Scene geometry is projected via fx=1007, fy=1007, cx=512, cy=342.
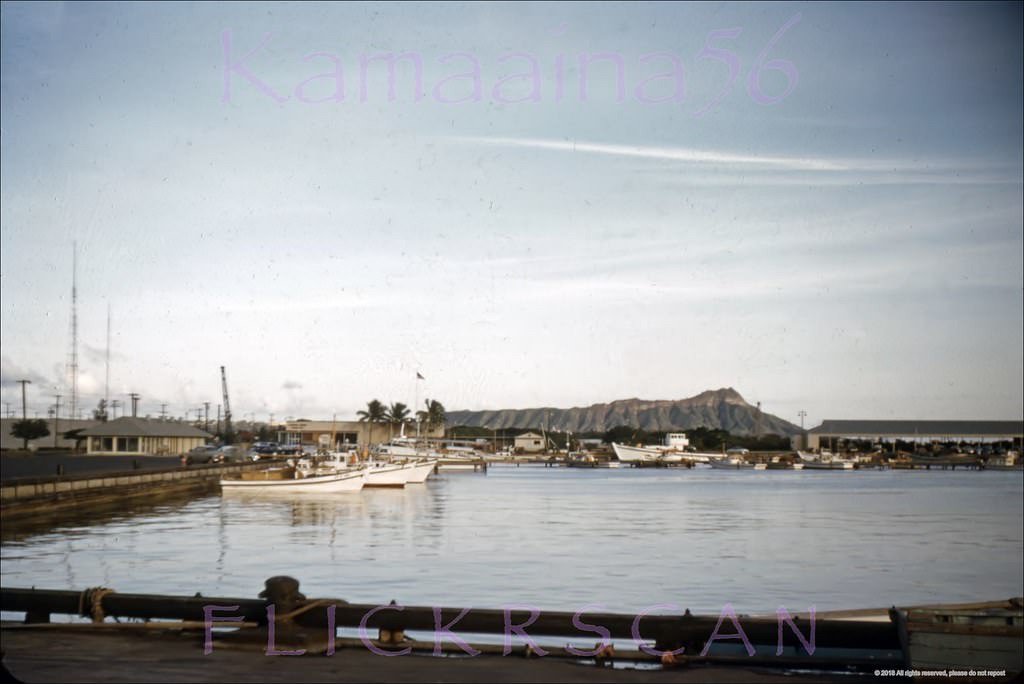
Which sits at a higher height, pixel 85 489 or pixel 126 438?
pixel 126 438

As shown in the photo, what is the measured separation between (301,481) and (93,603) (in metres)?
71.8

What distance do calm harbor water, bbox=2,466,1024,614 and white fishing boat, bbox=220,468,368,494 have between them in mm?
6257

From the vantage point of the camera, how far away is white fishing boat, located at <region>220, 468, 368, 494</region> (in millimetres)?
77500

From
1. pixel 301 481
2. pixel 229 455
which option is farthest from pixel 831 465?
pixel 301 481

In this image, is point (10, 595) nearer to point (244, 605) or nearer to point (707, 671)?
point (244, 605)

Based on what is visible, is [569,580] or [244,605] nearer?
[244,605]

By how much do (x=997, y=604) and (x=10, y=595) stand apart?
12.0 meters

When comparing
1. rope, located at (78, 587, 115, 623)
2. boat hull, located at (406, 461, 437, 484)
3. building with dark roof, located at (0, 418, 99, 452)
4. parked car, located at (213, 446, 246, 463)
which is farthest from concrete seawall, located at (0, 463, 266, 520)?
building with dark roof, located at (0, 418, 99, 452)

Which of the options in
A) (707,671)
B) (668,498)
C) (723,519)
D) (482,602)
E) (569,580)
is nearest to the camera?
(707,671)

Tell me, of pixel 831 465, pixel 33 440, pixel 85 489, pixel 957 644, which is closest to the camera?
pixel 957 644

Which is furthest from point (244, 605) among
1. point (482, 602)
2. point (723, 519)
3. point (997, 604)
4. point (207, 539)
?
point (723, 519)

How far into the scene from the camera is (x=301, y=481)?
79625 mm

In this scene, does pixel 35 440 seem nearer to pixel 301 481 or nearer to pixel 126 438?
pixel 126 438

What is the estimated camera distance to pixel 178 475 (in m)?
71.9
